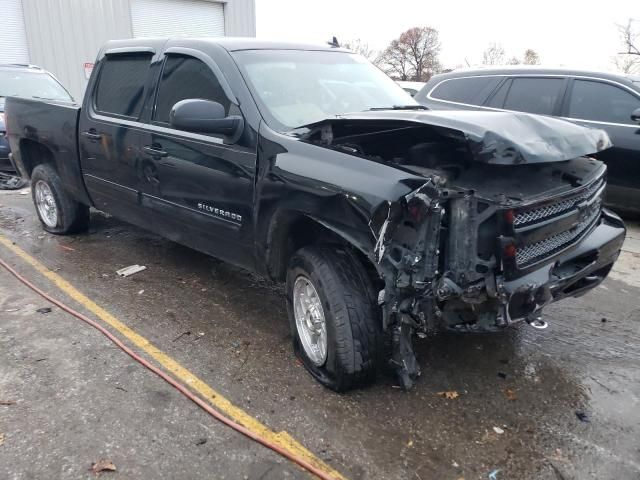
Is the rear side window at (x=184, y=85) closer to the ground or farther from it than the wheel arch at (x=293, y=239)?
farther from it

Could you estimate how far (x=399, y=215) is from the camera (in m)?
2.48

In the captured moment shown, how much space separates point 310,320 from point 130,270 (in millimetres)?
2414

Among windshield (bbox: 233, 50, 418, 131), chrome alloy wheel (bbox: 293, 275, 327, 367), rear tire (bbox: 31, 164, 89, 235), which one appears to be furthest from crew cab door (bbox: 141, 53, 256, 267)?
rear tire (bbox: 31, 164, 89, 235)

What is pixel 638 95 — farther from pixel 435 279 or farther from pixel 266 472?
pixel 266 472

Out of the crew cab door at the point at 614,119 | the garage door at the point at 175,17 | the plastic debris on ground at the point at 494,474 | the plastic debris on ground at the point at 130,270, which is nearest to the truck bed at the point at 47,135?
the plastic debris on ground at the point at 130,270

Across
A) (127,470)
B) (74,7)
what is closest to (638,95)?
(127,470)

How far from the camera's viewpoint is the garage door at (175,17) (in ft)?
57.5

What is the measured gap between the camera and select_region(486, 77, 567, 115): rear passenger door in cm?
644

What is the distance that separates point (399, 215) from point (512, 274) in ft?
1.87

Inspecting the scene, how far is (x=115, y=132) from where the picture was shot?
4457mm

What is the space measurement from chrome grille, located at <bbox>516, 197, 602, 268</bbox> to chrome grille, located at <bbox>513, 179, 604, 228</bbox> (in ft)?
0.38

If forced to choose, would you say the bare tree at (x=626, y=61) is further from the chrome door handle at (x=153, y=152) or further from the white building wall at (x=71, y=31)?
the chrome door handle at (x=153, y=152)

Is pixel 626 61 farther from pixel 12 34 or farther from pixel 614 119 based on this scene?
pixel 12 34

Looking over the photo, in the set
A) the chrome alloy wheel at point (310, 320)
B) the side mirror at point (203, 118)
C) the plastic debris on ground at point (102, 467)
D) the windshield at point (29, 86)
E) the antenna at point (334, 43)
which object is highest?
the antenna at point (334, 43)
